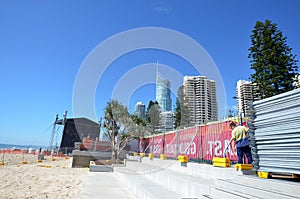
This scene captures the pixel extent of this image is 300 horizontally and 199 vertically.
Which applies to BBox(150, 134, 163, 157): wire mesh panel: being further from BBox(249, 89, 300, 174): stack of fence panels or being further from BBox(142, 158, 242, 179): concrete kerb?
BBox(249, 89, 300, 174): stack of fence panels

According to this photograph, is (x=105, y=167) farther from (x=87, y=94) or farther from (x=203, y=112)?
(x=203, y=112)

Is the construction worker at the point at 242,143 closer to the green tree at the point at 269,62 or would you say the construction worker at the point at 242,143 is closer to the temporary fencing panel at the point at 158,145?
the temporary fencing panel at the point at 158,145

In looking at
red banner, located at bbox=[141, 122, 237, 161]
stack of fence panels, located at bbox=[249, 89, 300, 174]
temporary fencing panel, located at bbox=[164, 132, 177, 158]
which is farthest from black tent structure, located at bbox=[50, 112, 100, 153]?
stack of fence panels, located at bbox=[249, 89, 300, 174]

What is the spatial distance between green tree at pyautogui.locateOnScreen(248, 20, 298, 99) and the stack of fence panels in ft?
40.9

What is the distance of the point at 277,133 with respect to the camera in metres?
2.88

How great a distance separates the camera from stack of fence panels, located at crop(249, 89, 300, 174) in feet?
8.55

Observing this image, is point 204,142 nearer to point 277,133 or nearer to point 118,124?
point 277,133

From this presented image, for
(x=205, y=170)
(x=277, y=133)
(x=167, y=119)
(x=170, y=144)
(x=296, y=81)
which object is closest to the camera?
(x=277, y=133)

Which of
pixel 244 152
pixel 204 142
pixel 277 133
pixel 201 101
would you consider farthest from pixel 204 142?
pixel 201 101

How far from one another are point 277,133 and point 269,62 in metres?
14.4

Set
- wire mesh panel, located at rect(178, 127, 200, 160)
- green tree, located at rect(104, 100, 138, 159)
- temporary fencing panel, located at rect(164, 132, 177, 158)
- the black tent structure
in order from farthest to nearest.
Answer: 1. the black tent structure
2. green tree, located at rect(104, 100, 138, 159)
3. temporary fencing panel, located at rect(164, 132, 177, 158)
4. wire mesh panel, located at rect(178, 127, 200, 160)

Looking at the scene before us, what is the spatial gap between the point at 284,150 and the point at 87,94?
320 inches

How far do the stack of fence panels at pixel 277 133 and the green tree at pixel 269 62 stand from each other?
1245 centimetres

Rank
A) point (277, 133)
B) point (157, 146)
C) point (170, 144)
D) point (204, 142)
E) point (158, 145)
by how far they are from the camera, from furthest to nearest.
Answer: point (157, 146)
point (158, 145)
point (170, 144)
point (204, 142)
point (277, 133)
